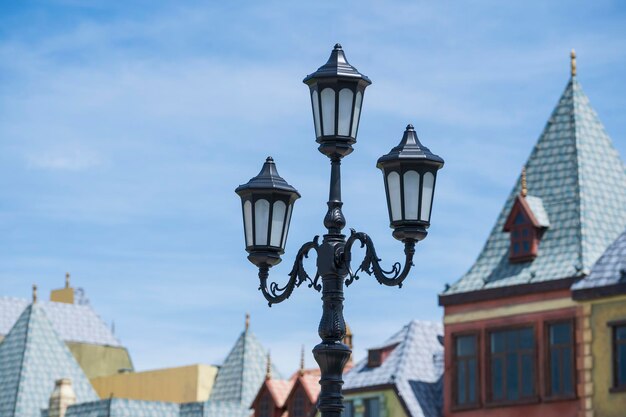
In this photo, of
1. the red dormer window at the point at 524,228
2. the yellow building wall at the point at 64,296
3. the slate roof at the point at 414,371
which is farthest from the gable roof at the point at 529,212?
the yellow building wall at the point at 64,296

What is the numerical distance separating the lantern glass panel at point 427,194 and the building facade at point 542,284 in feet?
70.7

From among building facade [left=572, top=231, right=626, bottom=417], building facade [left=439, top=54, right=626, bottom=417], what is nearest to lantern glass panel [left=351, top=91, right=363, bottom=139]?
building facade [left=572, top=231, right=626, bottom=417]

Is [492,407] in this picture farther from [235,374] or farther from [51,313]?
[51,313]

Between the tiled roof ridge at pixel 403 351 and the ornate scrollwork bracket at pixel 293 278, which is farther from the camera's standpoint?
the tiled roof ridge at pixel 403 351

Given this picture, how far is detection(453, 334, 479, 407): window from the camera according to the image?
123 ft

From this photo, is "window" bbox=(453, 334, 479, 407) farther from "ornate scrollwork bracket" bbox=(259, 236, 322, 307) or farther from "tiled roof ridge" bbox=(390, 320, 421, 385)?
"ornate scrollwork bracket" bbox=(259, 236, 322, 307)

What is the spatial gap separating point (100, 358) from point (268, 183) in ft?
202

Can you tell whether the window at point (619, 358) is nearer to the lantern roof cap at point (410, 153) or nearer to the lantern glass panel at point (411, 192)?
the lantern roof cap at point (410, 153)

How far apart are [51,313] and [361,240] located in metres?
62.5

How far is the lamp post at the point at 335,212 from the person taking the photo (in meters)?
14.0

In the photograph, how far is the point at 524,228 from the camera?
3753 cm

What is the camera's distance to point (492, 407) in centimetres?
3691

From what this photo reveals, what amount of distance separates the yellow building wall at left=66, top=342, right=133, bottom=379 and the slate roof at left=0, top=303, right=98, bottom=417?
1029 centimetres

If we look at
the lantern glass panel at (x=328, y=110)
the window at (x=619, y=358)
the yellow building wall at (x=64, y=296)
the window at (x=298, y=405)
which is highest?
the yellow building wall at (x=64, y=296)
